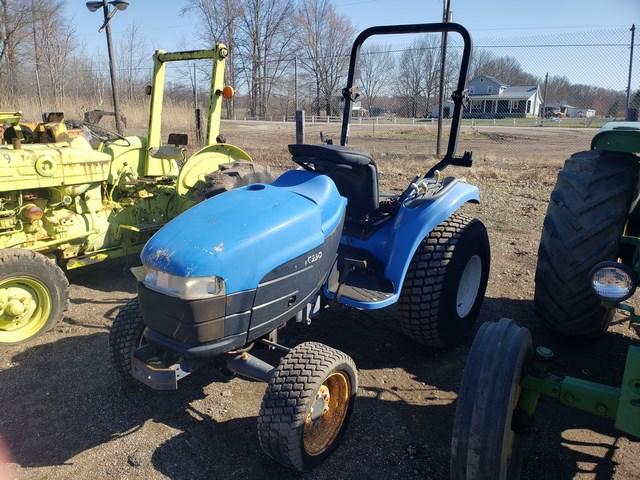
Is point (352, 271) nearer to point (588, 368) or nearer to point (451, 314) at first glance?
point (451, 314)

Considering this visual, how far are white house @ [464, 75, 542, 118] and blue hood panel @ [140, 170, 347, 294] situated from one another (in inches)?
1123

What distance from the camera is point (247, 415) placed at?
9.12 ft

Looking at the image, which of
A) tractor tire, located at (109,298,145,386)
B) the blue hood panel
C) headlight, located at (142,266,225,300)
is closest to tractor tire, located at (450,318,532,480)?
the blue hood panel

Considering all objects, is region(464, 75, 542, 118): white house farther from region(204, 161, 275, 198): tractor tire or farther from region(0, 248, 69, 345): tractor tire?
region(0, 248, 69, 345): tractor tire

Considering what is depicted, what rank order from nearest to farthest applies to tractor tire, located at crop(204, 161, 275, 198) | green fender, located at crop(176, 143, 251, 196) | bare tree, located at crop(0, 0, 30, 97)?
1. tractor tire, located at crop(204, 161, 275, 198)
2. green fender, located at crop(176, 143, 251, 196)
3. bare tree, located at crop(0, 0, 30, 97)

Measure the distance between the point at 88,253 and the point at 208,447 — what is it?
2.57 metres

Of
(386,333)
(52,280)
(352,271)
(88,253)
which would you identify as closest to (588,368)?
(386,333)

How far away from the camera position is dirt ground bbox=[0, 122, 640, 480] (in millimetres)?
2414

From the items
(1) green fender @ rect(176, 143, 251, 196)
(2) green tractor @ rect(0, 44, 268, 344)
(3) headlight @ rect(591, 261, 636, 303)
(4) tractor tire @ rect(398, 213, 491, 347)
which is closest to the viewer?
(3) headlight @ rect(591, 261, 636, 303)

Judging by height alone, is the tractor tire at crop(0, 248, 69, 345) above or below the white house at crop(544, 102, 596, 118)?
below

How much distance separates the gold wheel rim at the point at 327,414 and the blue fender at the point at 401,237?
46 centimetres

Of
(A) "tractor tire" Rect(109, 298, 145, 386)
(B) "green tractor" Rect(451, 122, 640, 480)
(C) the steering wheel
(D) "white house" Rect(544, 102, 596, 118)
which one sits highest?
(D) "white house" Rect(544, 102, 596, 118)

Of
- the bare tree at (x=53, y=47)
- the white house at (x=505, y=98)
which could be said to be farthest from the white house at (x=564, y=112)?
the bare tree at (x=53, y=47)

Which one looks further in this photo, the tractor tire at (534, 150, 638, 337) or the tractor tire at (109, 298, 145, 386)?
the tractor tire at (534, 150, 638, 337)
